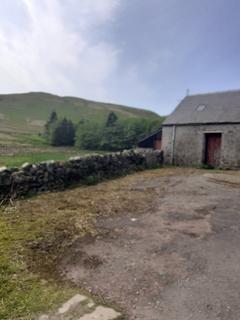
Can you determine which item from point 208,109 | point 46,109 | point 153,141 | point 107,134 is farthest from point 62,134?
point 46,109

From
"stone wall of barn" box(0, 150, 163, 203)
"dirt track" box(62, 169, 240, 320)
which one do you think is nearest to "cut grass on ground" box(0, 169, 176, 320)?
"dirt track" box(62, 169, 240, 320)

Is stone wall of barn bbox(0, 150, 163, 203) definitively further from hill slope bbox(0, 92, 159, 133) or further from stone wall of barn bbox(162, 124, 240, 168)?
hill slope bbox(0, 92, 159, 133)

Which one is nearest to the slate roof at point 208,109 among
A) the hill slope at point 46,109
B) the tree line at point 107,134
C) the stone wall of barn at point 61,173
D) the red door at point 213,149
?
the red door at point 213,149

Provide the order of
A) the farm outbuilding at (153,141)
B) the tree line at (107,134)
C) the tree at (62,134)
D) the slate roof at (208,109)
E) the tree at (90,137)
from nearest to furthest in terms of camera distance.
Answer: the slate roof at (208,109)
the farm outbuilding at (153,141)
the tree line at (107,134)
the tree at (90,137)
the tree at (62,134)

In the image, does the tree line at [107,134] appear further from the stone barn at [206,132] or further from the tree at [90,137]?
the stone barn at [206,132]

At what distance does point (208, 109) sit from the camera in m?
18.2

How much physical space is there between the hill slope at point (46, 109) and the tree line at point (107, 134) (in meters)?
30.4

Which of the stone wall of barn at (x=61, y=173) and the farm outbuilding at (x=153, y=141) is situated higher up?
the farm outbuilding at (x=153, y=141)

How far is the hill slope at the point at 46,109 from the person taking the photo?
7481cm

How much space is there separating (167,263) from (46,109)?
87226 millimetres

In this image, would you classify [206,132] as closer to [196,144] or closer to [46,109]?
[196,144]

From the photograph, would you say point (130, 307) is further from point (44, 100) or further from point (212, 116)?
point (44, 100)

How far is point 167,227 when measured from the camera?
607 cm

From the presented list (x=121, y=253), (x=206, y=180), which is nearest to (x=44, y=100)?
(x=206, y=180)
